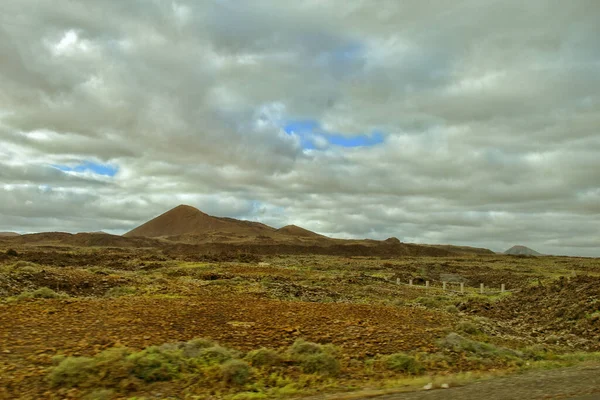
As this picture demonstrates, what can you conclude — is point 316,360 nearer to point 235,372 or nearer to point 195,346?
point 235,372

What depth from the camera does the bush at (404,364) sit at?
445 inches

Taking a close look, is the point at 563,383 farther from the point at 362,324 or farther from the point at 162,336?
the point at 162,336

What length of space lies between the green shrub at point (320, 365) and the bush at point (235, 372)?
136 centimetres

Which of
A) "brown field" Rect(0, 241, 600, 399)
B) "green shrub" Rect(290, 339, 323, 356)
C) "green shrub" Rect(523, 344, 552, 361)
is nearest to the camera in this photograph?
"brown field" Rect(0, 241, 600, 399)

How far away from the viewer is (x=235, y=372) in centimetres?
973

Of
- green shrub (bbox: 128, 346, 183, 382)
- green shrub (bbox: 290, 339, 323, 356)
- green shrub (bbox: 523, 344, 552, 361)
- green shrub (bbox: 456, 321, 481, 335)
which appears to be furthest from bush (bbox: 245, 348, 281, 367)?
green shrub (bbox: 456, 321, 481, 335)

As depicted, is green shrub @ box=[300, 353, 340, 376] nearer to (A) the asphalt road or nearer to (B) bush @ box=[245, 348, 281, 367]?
(B) bush @ box=[245, 348, 281, 367]

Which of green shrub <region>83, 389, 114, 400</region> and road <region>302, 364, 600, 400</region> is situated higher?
road <region>302, 364, 600, 400</region>

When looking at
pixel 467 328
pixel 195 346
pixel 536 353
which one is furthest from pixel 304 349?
pixel 467 328

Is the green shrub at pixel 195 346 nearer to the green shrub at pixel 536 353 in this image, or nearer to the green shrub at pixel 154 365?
the green shrub at pixel 154 365

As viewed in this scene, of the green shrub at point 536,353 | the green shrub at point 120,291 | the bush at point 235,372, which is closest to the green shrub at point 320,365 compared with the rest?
the bush at point 235,372

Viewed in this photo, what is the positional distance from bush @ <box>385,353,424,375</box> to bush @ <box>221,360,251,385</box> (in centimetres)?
347

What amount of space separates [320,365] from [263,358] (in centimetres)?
131

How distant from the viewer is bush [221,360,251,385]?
377 inches
